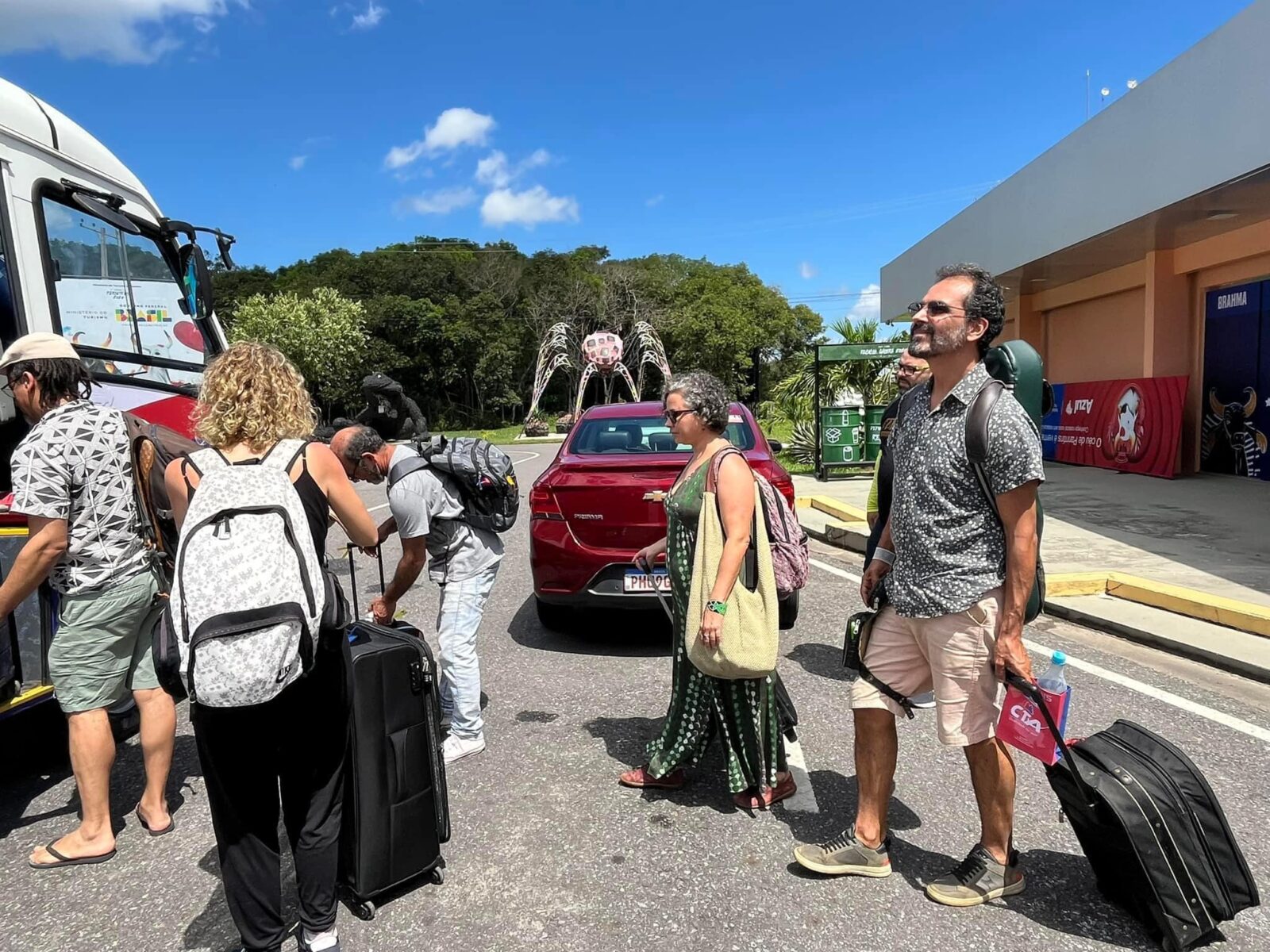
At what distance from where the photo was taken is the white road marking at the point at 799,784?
3.18 metres

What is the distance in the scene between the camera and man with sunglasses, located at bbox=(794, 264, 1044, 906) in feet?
7.65

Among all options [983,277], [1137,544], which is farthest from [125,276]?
[1137,544]

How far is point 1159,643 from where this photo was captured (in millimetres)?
5113

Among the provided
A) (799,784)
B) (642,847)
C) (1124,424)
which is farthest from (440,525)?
(1124,424)

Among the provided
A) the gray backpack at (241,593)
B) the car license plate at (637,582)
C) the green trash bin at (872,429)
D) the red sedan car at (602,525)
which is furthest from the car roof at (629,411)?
the green trash bin at (872,429)

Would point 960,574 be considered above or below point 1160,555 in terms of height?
above

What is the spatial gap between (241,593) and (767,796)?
2084mm

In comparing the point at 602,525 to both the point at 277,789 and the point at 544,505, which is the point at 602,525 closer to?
the point at 544,505

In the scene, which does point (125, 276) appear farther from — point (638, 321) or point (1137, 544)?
point (638, 321)

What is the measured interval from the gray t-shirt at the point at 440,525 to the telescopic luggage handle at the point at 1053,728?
7.07 feet

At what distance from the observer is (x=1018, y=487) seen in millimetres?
2289

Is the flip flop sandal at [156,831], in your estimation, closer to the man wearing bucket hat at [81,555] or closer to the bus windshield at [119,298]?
the man wearing bucket hat at [81,555]

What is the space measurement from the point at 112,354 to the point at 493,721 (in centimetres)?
276

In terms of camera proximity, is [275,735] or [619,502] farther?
[619,502]
